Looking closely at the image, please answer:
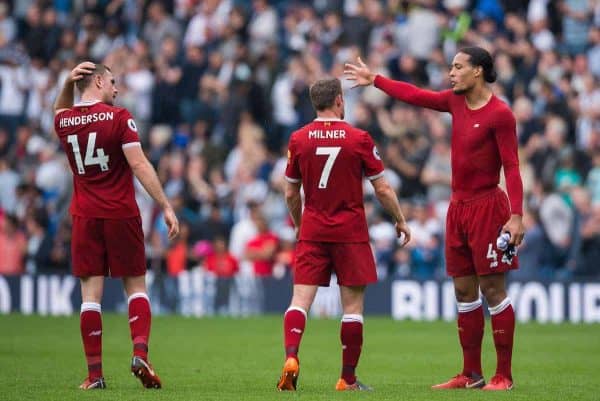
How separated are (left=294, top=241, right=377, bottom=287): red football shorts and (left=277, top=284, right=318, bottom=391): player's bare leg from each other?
89mm

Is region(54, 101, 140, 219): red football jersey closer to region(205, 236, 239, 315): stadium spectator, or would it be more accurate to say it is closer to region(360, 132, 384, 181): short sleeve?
region(360, 132, 384, 181): short sleeve

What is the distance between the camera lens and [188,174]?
24781mm

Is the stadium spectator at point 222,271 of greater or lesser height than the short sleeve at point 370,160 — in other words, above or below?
below

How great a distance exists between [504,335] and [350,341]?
1.26m

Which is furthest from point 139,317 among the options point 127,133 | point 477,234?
point 477,234

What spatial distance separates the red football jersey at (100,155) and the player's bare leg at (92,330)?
560mm

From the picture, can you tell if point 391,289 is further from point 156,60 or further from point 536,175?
point 156,60

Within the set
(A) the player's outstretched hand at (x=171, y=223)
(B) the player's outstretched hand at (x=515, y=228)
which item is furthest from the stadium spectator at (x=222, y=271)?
(B) the player's outstretched hand at (x=515, y=228)

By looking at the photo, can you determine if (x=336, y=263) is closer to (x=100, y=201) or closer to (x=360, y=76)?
(x=360, y=76)

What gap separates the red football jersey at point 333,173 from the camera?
36.3 ft

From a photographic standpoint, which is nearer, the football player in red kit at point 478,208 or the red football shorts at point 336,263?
the red football shorts at point 336,263

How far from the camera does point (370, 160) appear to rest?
437 inches

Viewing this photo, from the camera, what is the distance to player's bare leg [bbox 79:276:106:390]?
36.7ft

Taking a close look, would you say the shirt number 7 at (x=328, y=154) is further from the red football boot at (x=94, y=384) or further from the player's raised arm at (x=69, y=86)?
the red football boot at (x=94, y=384)
